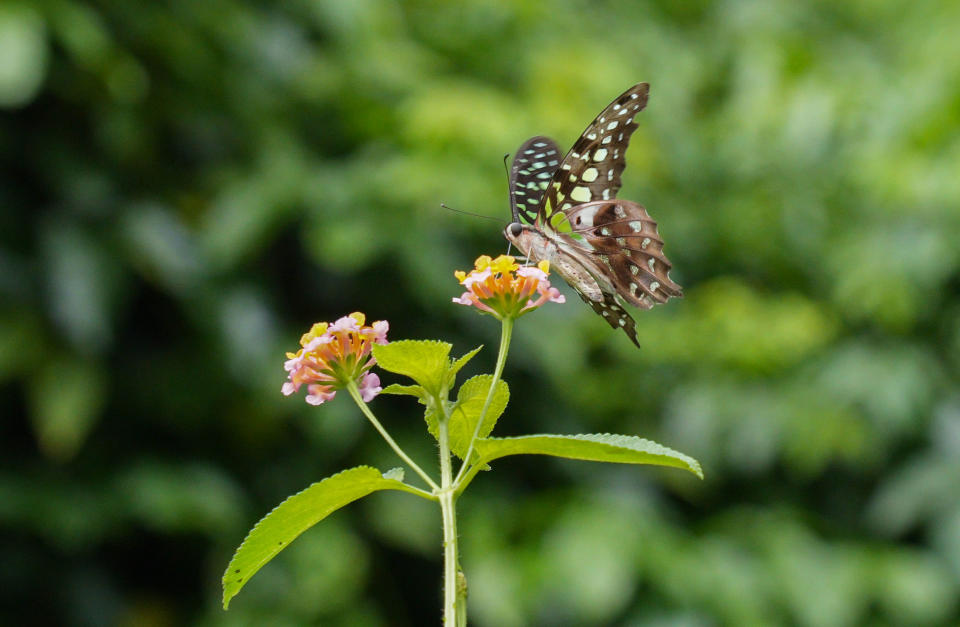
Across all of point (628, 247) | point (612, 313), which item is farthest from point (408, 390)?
point (628, 247)

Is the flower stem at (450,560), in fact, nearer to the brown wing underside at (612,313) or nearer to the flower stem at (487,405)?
the flower stem at (487,405)

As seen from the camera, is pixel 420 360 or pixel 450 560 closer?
pixel 450 560

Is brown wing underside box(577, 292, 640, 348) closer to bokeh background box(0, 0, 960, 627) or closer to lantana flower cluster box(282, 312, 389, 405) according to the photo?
lantana flower cluster box(282, 312, 389, 405)

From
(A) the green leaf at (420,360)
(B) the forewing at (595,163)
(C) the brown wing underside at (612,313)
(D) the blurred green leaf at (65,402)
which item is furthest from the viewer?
(D) the blurred green leaf at (65,402)

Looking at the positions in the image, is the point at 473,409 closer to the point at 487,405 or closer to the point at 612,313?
the point at 487,405

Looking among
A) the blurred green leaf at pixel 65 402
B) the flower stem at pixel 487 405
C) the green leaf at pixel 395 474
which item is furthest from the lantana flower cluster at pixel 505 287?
the blurred green leaf at pixel 65 402

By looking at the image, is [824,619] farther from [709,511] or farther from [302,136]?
[302,136]

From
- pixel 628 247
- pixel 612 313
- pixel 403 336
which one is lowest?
pixel 612 313

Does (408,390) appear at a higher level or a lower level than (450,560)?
higher
